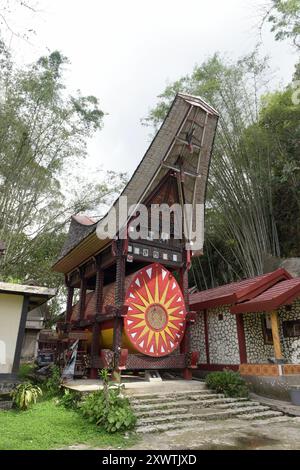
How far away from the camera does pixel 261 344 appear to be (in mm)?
10086

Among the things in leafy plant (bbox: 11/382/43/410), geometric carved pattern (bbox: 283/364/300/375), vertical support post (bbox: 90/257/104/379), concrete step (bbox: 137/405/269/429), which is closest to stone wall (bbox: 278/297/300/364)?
geometric carved pattern (bbox: 283/364/300/375)

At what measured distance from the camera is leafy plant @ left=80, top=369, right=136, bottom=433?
5.33 metres

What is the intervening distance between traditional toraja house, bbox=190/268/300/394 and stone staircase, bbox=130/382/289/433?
154cm

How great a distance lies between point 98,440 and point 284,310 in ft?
23.3

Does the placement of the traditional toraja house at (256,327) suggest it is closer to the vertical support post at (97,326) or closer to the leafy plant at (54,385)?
the vertical support post at (97,326)

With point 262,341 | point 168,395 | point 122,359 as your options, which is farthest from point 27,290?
point 262,341

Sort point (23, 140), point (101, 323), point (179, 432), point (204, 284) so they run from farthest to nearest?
point (204, 284)
point (23, 140)
point (101, 323)
point (179, 432)

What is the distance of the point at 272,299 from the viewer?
8.69m

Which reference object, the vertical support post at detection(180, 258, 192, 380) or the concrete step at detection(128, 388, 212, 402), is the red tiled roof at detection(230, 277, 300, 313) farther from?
the concrete step at detection(128, 388, 212, 402)

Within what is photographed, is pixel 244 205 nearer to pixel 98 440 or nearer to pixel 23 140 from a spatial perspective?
pixel 23 140

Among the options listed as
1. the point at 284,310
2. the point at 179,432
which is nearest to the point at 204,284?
the point at 284,310

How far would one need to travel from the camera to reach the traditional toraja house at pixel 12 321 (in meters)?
7.23

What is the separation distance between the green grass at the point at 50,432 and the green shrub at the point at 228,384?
347cm

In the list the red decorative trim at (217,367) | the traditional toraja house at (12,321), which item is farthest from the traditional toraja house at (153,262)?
the traditional toraja house at (12,321)
